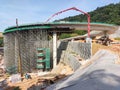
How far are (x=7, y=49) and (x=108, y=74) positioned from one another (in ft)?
173

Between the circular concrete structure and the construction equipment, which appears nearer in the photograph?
the construction equipment

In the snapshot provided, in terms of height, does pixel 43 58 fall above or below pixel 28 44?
below

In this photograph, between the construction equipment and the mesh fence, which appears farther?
the mesh fence

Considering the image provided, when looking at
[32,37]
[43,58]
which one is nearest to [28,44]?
[32,37]

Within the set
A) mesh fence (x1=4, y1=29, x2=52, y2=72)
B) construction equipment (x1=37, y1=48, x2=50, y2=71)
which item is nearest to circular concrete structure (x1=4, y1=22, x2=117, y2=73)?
mesh fence (x1=4, y1=29, x2=52, y2=72)

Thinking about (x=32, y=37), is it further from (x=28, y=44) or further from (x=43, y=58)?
(x=43, y=58)

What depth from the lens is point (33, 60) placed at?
2092 inches

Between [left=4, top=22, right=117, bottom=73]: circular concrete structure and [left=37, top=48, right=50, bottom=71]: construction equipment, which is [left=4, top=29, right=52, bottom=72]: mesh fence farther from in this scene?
[left=37, top=48, right=50, bottom=71]: construction equipment

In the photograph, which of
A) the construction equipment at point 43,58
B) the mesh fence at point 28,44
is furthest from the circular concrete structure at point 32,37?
the construction equipment at point 43,58

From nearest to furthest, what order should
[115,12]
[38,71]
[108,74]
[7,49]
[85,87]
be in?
[85,87], [108,74], [38,71], [7,49], [115,12]

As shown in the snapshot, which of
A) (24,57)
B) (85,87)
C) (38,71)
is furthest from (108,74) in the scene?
(24,57)

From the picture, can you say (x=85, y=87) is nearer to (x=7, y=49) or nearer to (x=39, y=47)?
(x=39, y=47)

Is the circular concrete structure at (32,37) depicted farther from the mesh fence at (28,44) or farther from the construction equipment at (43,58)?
the construction equipment at (43,58)

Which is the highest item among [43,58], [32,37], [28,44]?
[32,37]
